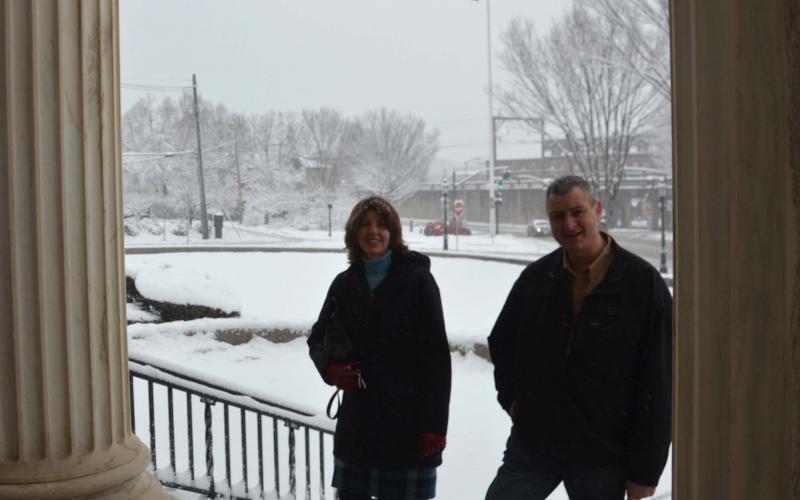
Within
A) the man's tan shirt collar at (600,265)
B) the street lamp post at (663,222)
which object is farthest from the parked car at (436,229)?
the man's tan shirt collar at (600,265)

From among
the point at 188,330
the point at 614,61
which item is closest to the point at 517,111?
the point at 614,61

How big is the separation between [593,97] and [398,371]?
13.6m

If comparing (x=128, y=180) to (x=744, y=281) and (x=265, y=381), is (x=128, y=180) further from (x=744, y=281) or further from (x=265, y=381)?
(x=744, y=281)

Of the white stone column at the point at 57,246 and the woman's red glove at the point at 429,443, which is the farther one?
the woman's red glove at the point at 429,443

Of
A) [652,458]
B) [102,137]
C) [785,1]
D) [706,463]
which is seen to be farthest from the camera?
[102,137]

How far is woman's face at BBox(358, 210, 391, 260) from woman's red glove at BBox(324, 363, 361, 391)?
284 mm

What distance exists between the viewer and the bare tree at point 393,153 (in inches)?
567

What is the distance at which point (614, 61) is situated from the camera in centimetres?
1462

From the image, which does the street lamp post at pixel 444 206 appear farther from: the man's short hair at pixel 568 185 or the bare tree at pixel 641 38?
the man's short hair at pixel 568 185

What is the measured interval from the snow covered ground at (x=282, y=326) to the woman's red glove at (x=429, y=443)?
310 centimetres

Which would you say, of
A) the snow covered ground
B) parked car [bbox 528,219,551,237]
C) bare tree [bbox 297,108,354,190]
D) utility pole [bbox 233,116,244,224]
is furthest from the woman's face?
parked car [bbox 528,219,551,237]

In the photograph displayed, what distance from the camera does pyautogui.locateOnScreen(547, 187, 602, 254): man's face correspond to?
179cm

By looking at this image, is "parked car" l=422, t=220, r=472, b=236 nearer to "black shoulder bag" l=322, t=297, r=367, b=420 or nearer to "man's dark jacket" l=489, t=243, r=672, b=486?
"black shoulder bag" l=322, t=297, r=367, b=420

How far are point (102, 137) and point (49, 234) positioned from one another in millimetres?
235
